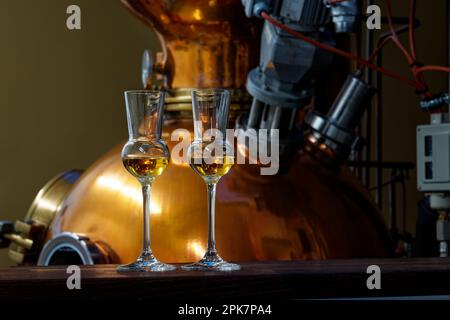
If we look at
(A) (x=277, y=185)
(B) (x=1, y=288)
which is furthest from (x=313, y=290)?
(A) (x=277, y=185)

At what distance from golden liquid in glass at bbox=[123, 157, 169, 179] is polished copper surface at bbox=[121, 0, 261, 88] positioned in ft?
2.14

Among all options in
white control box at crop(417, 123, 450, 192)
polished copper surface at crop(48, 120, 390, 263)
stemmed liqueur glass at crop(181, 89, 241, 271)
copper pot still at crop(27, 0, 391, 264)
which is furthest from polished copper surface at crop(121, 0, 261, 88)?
stemmed liqueur glass at crop(181, 89, 241, 271)

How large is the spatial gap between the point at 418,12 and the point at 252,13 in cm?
122

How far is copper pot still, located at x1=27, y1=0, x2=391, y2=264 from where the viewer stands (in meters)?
1.40

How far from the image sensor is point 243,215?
1.40m

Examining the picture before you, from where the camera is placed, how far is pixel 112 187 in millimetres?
1504

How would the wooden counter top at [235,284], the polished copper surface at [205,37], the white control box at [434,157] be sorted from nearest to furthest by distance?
the wooden counter top at [235,284] < the white control box at [434,157] < the polished copper surface at [205,37]

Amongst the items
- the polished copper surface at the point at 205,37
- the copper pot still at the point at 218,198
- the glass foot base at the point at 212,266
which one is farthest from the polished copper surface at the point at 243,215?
the glass foot base at the point at 212,266

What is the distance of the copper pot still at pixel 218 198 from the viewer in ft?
4.59

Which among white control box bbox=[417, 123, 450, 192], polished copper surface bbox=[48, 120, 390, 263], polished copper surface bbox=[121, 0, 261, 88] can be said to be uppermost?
polished copper surface bbox=[121, 0, 261, 88]

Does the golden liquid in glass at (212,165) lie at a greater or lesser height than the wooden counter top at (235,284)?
greater

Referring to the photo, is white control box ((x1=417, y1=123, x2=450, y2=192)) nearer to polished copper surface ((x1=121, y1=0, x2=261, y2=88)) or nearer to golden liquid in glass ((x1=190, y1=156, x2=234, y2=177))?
polished copper surface ((x1=121, y1=0, x2=261, y2=88))

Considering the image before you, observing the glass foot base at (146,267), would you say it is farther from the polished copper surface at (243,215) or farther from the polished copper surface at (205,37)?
the polished copper surface at (205,37)
